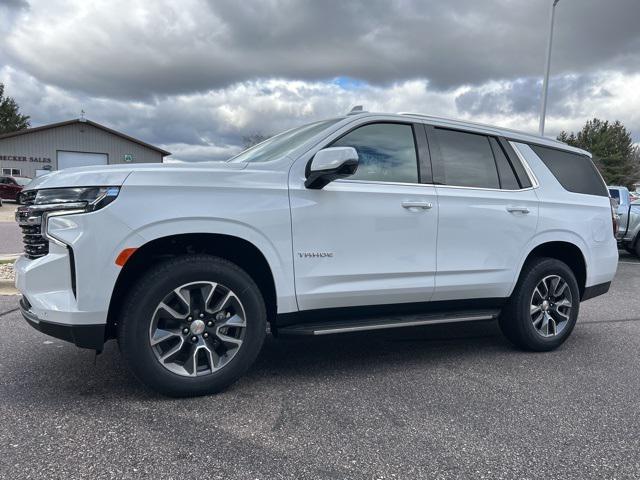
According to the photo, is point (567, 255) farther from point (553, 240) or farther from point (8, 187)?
point (8, 187)

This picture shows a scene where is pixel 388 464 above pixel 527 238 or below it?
below

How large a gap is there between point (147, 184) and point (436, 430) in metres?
2.13

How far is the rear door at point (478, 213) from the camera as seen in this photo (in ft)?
12.5

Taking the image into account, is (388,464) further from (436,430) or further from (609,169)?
(609,169)

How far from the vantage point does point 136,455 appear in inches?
96.6

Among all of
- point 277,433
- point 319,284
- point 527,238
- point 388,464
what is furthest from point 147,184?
point 527,238

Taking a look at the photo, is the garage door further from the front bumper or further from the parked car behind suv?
the front bumper

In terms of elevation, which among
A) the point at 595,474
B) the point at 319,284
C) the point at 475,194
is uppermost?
the point at 475,194

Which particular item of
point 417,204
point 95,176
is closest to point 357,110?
point 417,204

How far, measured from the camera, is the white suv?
2848mm

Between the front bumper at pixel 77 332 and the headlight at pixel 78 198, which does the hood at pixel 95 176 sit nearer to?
the headlight at pixel 78 198

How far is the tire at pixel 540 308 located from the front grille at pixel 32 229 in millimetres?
3514

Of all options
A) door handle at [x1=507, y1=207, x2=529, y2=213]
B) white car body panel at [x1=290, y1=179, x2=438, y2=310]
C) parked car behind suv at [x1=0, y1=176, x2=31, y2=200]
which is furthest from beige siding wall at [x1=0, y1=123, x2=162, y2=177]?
door handle at [x1=507, y1=207, x2=529, y2=213]

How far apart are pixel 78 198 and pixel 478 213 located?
279 centimetres
